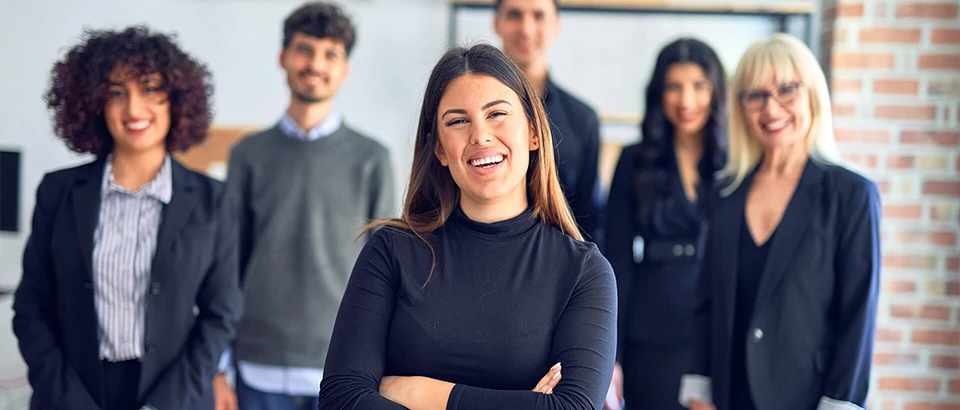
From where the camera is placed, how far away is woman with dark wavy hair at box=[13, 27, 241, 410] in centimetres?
206

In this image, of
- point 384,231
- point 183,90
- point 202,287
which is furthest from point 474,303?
point 183,90

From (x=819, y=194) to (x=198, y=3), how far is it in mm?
2717

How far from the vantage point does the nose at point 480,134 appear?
164 centimetres

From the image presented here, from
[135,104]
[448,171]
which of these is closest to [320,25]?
[135,104]

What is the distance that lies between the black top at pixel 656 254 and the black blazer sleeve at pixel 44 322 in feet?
5.36

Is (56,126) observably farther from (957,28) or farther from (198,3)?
(957,28)

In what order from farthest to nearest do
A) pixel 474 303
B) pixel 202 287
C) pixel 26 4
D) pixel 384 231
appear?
pixel 26 4 < pixel 202 287 < pixel 384 231 < pixel 474 303

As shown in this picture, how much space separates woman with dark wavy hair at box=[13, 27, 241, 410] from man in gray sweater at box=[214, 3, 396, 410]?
48 centimetres

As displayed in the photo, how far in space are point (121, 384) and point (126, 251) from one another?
0.33 metres

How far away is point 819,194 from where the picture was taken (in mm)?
2260

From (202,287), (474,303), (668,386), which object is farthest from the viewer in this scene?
(668,386)

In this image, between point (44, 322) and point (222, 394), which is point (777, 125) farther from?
point (44, 322)

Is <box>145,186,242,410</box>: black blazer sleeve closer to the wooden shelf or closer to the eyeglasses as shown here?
the eyeglasses

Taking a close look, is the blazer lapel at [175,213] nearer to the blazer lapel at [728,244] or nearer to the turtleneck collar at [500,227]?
the turtleneck collar at [500,227]
